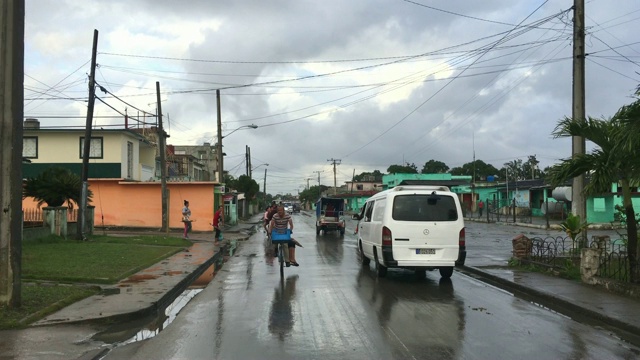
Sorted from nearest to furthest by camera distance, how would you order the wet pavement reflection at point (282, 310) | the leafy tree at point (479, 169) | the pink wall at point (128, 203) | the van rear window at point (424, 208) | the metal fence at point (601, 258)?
1. the wet pavement reflection at point (282, 310)
2. the metal fence at point (601, 258)
3. the van rear window at point (424, 208)
4. the pink wall at point (128, 203)
5. the leafy tree at point (479, 169)

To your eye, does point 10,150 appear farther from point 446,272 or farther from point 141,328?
point 446,272

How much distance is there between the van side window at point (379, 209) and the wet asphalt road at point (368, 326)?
5.34 ft

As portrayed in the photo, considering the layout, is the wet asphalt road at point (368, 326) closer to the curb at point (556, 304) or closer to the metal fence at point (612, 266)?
the curb at point (556, 304)

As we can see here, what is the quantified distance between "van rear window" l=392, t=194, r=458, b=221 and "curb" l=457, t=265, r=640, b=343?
6.04 feet

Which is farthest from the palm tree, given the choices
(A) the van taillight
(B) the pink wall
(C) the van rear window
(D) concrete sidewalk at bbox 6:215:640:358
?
(B) the pink wall

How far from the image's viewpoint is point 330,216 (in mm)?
33750

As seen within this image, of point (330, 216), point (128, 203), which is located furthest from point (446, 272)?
point (128, 203)

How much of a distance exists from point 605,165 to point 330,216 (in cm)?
2382

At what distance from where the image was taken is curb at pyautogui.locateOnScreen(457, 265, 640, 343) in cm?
796

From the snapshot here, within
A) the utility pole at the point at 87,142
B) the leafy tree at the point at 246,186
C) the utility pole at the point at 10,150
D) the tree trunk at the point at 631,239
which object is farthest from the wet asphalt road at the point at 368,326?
the leafy tree at the point at 246,186

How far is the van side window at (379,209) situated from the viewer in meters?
13.2

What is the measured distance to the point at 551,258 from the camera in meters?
14.2

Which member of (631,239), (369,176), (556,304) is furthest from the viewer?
(369,176)

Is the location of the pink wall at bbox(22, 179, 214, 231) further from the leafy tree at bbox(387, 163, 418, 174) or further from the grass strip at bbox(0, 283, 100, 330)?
the leafy tree at bbox(387, 163, 418, 174)
